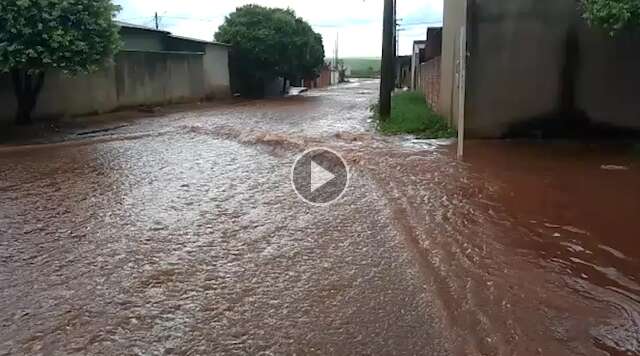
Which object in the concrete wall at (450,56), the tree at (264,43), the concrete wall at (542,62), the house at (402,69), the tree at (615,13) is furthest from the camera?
the house at (402,69)

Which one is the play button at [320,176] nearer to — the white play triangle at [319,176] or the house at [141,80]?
the white play triangle at [319,176]

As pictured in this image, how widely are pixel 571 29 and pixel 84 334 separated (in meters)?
9.25

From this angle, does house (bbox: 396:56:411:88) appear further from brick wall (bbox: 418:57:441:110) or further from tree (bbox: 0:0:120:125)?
tree (bbox: 0:0:120:125)

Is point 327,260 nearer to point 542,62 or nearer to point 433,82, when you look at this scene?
point 542,62

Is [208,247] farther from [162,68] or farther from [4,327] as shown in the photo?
[162,68]

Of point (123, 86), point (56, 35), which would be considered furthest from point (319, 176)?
point (123, 86)

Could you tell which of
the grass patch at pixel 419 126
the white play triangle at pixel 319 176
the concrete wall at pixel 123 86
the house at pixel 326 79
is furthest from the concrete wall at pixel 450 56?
the house at pixel 326 79

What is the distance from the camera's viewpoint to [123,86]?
1822 cm

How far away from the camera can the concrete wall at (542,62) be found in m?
9.66

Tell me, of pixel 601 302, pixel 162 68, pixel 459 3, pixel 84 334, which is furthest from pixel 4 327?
pixel 162 68

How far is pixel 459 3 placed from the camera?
10922 mm

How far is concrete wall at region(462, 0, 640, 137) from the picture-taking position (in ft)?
31.7

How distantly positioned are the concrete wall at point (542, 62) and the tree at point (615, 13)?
2.19 m

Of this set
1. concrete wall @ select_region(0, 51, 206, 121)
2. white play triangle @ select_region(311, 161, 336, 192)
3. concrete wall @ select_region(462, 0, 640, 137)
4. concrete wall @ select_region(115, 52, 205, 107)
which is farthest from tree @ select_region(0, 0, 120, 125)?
concrete wall @ select_region(462, 0, 640, 137)
